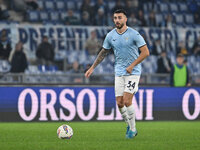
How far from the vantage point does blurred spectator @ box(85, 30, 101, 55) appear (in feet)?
60.7

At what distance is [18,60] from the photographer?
16594 millimetres

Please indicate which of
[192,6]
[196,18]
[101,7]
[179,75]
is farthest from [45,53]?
[192,6]

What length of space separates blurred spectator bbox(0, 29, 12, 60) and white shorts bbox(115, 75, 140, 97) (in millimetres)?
7693

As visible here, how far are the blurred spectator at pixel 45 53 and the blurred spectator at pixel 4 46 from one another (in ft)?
2.94

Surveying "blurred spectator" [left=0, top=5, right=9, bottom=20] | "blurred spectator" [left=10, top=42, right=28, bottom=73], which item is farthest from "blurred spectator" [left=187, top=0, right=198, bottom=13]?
"blurred spectator" [left=10, top=42, right=28, bottom=73]

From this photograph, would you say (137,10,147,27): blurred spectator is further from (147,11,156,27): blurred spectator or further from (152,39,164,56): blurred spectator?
(152,39,164,56): blurred spectator

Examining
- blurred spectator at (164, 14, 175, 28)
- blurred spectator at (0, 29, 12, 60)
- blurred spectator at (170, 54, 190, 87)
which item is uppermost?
blurred spectator at (164, 14, 175, 28)

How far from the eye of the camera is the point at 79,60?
18.5 metres

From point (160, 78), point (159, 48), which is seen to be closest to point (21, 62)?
point (160, 78)

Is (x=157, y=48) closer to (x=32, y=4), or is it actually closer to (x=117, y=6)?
(x=117, y=6)

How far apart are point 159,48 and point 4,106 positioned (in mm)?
6597

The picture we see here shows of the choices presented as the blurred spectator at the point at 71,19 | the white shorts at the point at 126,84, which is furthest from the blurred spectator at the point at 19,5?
the white shorts at the point at 126,84

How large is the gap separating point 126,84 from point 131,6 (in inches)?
500

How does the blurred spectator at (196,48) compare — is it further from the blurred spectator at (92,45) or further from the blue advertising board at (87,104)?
A: the blue advertising board at (87,104)
